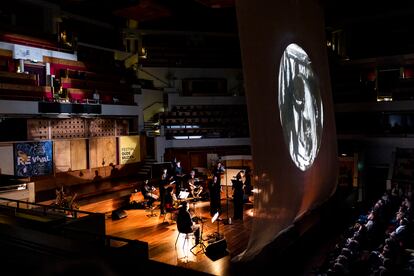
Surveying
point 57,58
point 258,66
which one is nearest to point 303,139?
point 258,66

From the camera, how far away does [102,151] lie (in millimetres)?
17125

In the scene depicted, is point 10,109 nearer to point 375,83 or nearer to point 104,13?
point 104,13

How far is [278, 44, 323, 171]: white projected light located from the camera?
8.99 meters

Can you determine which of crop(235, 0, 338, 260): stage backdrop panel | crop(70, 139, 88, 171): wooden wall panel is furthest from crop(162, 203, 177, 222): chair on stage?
A: crop(70, 139, 88, 171): wooden wall panel

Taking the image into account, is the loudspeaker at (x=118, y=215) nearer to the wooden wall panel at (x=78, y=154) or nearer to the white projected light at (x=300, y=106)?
the wooden wall panel at (x=78, y=154)

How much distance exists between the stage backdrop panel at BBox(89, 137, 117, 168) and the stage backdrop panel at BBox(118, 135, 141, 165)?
356 mm

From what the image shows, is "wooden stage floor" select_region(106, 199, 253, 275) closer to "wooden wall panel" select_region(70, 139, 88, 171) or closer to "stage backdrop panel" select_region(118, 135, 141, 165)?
"wooden wall panel" select_region(70, 139, 88, 171)

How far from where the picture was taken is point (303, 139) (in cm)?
1038

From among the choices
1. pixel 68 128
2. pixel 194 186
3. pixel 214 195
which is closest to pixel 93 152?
pixel 68 128

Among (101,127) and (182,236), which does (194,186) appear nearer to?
(182,236)

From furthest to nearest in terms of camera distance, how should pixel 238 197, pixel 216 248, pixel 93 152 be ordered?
pixel 93 152, pixel 238 197, pixel 216 248

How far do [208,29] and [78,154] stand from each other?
12501mm

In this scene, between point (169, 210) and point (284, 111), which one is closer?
point (284, 111)

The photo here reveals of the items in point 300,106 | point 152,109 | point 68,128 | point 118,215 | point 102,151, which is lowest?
point 118,215
